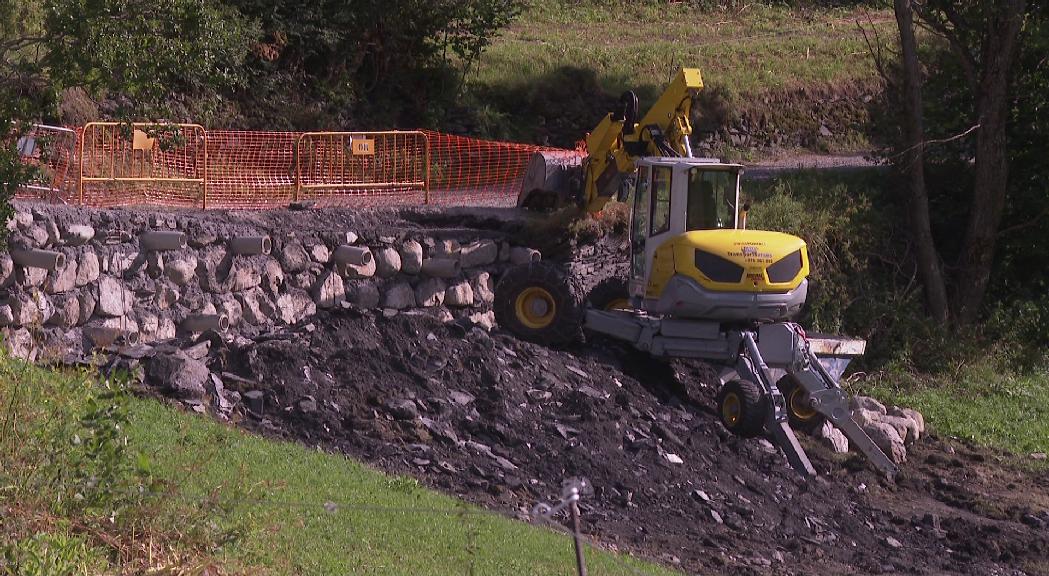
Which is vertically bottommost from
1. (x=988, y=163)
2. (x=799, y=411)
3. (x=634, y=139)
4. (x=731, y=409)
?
(x=799, y=411)

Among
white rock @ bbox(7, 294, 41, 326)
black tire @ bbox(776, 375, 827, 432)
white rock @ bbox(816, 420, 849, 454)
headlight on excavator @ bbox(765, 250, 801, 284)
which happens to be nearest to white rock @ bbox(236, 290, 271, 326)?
white rock @ bbox(7, 294, 41, 326)

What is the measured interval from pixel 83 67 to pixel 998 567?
32.0ft

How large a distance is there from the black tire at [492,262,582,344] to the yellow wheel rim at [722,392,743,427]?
2.38 m

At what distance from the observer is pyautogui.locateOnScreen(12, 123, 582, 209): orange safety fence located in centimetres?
1655

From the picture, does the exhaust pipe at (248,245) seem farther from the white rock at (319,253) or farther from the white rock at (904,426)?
the white rock at (904,426)

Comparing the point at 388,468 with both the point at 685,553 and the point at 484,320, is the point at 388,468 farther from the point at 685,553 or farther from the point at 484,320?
the point at 484,320

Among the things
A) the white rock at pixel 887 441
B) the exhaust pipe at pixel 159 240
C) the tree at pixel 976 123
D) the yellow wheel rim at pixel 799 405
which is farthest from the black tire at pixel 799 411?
the exhaust pipe at pixel 159 240

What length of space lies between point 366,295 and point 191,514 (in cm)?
818

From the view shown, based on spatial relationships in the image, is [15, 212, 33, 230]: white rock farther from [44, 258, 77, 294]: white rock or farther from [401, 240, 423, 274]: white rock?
[401, 240, 423, 274]: white rock

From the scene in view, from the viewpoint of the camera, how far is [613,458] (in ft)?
42.9

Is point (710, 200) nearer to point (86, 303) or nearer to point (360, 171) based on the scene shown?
point (360, 171)

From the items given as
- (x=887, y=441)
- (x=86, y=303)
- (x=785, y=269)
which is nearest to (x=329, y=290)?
(x=86, y=303)

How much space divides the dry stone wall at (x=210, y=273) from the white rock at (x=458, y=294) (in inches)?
0.5

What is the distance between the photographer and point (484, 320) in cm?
1733
